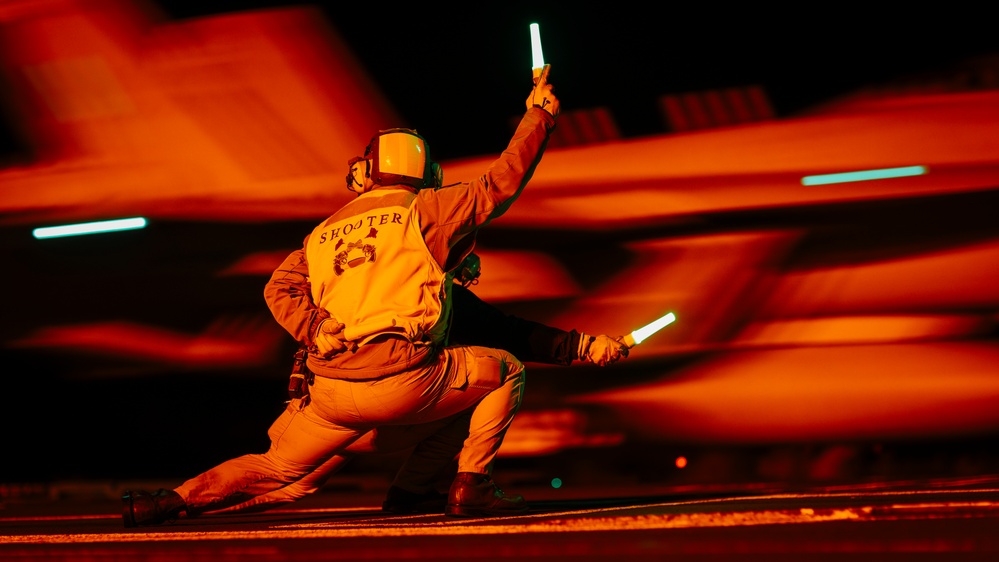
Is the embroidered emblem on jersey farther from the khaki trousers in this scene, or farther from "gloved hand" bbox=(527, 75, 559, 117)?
"gloved hand" bbox=(527, 75, 559, 117)

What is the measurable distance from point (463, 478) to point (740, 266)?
2124 millimetres

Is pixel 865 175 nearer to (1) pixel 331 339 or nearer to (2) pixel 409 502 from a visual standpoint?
(2) pixel 409 502

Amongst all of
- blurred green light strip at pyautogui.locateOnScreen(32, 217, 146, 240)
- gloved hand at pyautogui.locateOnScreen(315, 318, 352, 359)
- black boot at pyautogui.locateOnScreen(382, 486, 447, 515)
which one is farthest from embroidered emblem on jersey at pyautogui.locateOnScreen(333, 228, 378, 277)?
blurred green light strip at pyautogui.locateOnScreen(32, 217, 146, 240)

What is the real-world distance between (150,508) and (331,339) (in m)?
0.70

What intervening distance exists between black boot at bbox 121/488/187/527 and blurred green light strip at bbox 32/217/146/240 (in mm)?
2582

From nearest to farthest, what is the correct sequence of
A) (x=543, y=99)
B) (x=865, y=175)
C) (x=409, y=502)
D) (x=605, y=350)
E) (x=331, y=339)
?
(x=331, y=339)
(x=543, y=99)
(x=605, y=350)
(x=409, y=502)
(x=865, y=175)

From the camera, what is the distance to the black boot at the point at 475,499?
316 cm

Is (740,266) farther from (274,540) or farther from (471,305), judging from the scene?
(274,540)

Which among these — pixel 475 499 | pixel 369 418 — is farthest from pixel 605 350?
pixel 369 418

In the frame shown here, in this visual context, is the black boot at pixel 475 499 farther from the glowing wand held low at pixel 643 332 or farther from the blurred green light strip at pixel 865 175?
the blurred green light strip at pixel 865 175

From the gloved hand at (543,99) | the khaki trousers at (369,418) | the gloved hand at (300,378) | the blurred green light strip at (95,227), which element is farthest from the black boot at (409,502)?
the blurred green light strip at (95,227)

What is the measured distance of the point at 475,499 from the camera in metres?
3.17

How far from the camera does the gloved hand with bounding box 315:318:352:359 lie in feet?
10.1

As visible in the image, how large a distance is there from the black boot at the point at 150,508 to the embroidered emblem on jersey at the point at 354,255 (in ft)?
2.57
